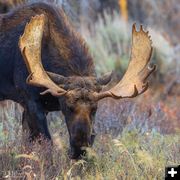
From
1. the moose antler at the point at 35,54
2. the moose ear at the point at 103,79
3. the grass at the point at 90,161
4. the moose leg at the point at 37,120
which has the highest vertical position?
the moose antler at the point at 35,54

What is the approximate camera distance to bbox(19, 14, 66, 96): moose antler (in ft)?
29.9

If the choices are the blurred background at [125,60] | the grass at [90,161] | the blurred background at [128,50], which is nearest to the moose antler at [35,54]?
the grass at [90,161]

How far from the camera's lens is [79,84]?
30.0ft

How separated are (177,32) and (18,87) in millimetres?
19006

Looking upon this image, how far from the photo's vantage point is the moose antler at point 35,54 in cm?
912

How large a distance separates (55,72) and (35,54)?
551mm

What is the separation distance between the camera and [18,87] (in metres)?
9.94

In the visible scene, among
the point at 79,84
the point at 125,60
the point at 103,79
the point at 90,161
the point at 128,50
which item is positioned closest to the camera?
the point at 90,161

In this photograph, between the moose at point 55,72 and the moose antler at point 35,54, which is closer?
the moose at point 55,72

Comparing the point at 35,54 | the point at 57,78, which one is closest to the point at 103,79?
the point at 57,78

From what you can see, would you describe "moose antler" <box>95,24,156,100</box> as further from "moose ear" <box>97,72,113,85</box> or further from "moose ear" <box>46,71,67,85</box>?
"moose ear" <box>46,71,67,85</box>

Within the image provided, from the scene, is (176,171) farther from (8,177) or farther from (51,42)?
(51,42)

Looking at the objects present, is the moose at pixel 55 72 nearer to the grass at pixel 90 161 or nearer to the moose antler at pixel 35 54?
the moose antler at pixel 35 54

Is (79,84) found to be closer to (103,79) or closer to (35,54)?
(103,79)
